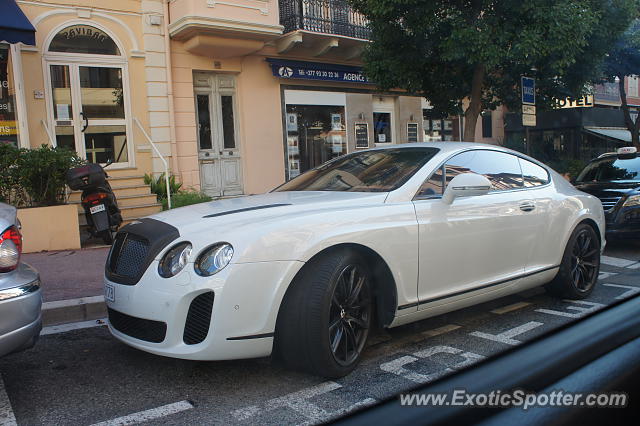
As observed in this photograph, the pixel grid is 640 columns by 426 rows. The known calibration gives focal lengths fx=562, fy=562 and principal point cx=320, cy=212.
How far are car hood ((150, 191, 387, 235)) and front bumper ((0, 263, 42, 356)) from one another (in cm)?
90

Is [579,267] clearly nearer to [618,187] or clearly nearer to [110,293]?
[618,187]

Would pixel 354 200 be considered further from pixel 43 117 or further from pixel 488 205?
pixel 43 117

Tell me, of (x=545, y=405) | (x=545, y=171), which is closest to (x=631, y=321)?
(x=545, y=405)

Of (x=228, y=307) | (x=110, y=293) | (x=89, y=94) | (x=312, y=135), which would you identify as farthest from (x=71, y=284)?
(x=312, y=135)

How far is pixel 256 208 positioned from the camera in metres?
3.77

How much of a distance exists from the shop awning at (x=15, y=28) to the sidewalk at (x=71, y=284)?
11.6 feet

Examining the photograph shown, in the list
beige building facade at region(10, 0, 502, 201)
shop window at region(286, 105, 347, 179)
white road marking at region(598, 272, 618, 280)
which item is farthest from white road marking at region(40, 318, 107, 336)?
shop window at region(286, 105, 347, 179)

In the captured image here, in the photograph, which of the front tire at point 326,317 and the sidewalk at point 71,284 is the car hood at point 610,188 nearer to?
the front tire at point 326,317

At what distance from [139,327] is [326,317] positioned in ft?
3.75

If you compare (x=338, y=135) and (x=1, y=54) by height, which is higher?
(x=1, y=54)

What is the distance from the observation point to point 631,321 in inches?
43.2

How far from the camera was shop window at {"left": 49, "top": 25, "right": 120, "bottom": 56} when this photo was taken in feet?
34.8

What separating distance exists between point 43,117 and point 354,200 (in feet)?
27.9

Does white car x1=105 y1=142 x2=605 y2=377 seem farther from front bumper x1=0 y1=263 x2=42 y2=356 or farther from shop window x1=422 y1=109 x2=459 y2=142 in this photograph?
shop window x1=422 y1=109 x2=459 y2=142
